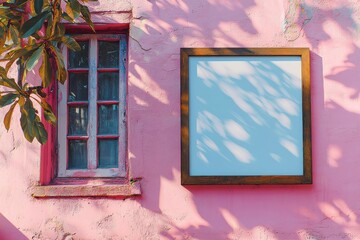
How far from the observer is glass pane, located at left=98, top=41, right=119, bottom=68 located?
527cm

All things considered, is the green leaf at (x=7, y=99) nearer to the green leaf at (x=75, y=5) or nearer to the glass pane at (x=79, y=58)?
the green leaf at (x=75, y=5)

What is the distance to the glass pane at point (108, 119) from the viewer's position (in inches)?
205

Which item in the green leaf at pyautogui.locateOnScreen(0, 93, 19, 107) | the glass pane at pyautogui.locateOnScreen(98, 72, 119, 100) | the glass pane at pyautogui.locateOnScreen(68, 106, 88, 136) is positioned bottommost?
the glass pane at pyautogui.locateOnScreen(68, 106, 88, 136)

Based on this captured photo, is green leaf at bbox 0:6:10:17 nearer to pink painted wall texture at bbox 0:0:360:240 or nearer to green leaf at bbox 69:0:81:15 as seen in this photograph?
green leaf at bbox 69:0:81:15

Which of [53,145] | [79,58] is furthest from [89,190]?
[79,58]

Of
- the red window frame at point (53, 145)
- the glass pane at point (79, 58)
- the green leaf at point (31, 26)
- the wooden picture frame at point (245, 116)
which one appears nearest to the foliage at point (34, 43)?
the green leaf at point (31, 26)

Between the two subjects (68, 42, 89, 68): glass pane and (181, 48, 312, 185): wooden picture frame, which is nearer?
(181, 48, 312, 185): wooden picture frame

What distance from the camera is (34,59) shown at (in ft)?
12.4

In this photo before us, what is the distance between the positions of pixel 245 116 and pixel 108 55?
1.33 meters

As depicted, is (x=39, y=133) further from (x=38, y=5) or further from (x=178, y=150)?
(x=178, y=150)

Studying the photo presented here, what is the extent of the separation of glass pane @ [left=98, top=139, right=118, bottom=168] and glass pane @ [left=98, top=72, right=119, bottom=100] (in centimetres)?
39

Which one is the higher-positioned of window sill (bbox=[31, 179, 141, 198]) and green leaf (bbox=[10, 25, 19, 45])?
green leaf (bbox=[10, 25, 19, 45])

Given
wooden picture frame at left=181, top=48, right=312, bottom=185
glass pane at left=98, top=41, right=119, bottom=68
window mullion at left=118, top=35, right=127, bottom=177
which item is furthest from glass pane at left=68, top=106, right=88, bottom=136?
wooden picture frame at left=181, top=48, right=312, bottom=185

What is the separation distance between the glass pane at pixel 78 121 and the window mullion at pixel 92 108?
0.21 feet
